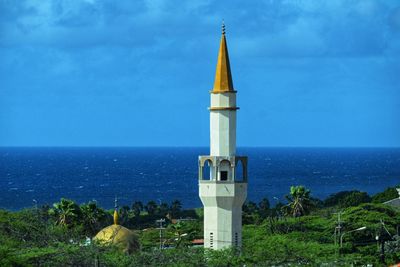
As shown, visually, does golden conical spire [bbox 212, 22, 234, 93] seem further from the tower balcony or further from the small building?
the small building

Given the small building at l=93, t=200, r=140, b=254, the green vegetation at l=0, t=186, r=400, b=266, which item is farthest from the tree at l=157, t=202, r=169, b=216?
the small building at l=93, t=200, r=140, b=254

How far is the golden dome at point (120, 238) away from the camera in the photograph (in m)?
45.8

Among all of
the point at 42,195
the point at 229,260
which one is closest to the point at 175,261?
the point at 229,260

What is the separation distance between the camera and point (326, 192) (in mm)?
176500

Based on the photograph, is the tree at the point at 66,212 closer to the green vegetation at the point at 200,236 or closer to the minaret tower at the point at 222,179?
the green vegetation at the point at 200,236

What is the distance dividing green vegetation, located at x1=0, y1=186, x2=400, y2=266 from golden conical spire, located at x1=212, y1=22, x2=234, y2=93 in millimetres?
7436

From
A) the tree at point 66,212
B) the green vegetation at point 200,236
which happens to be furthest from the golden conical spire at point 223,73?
the tree at point 66,212

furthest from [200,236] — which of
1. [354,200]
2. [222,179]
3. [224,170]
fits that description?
[354,200]

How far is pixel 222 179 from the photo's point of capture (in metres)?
48.2

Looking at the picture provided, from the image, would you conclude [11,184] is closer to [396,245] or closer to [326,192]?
[326,192]

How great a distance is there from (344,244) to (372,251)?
237cm

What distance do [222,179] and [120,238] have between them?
5567 millimetres

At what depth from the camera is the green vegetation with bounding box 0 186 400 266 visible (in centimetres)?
4103

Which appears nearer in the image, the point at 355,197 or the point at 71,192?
the point at 355,197
